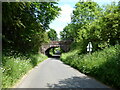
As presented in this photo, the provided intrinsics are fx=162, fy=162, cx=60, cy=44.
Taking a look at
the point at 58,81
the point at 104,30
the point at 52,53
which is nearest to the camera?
the point at 58,81

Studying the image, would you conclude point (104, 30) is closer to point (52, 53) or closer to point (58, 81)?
point (58, 81)

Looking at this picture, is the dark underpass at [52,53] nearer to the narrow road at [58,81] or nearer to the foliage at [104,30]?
the foliage at [104,30]

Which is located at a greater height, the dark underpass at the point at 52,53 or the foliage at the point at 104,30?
the foliage at the point at 104,30

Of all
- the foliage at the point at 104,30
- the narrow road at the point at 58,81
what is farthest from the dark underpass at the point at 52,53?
the narrow road at the point at 58,81

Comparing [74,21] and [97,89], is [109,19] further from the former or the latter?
[74,21]

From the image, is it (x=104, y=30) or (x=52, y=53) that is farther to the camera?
(x=52, y=53)

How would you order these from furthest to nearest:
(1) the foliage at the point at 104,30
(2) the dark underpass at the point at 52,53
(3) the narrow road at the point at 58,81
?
(2) the dark underpass at the point at 52,53 → (1) the foliage at the point at 104,30 → (3) the narrow road at the point at 58,81

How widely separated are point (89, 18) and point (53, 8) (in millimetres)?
17473

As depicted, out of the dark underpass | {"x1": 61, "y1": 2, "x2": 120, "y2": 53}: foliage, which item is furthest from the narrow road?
the dark underpass

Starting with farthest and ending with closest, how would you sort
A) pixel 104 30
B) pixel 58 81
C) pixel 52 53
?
pixel 52 53 → pixel 104 30 → pixel 58 81

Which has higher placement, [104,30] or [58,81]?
[104,30]

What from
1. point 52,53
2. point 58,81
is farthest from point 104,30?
point 52,53

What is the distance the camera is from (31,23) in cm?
1552

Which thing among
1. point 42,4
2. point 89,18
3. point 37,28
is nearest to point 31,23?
point 37,28
